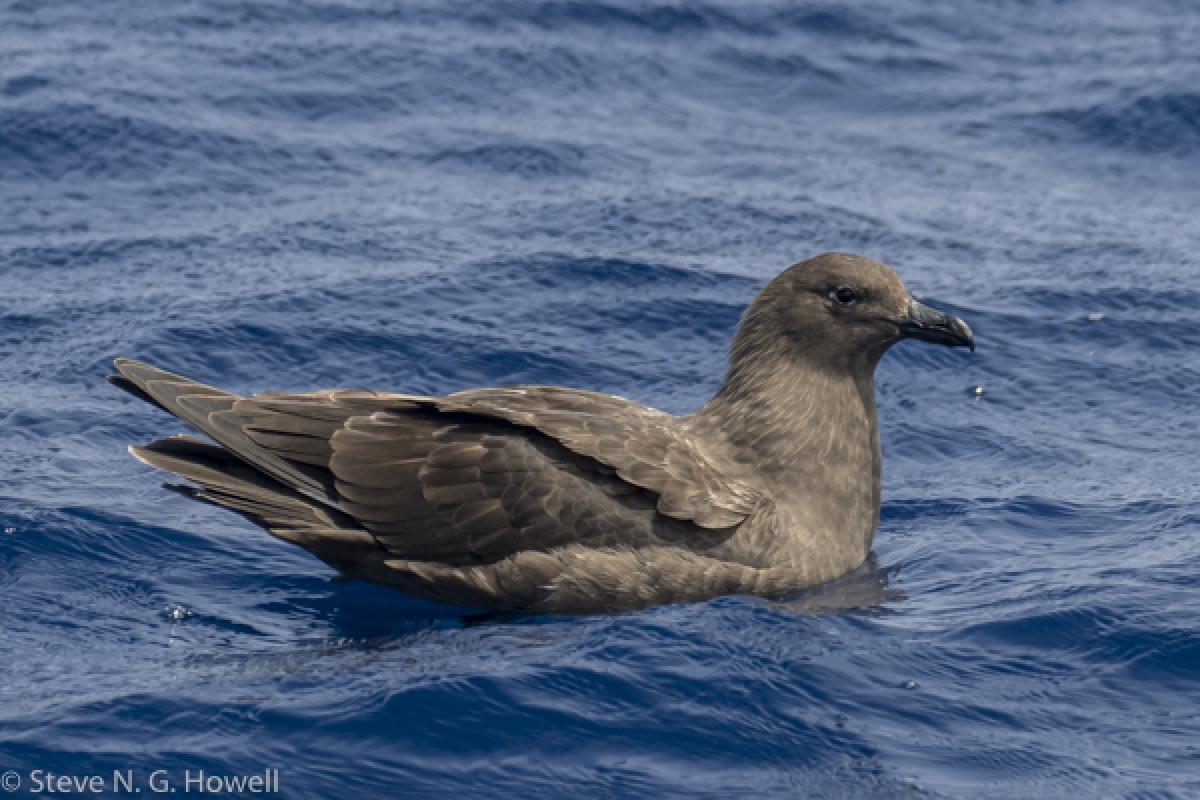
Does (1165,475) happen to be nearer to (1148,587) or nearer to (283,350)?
(1148,587)

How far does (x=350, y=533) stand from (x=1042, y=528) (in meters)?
3.12

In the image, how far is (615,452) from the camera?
711cm

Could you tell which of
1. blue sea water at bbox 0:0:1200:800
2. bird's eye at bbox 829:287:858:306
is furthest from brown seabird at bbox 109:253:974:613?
blue sea water at bbox 0:0:1200:800

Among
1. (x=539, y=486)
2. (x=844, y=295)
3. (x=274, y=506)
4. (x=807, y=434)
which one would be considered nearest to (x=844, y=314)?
(x=844, y=295)

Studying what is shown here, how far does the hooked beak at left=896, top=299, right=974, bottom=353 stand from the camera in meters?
7.55

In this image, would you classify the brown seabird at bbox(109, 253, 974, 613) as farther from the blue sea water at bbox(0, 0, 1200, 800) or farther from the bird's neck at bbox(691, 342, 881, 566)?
the blue sea water at bbox(0, 0, 1200, 800)

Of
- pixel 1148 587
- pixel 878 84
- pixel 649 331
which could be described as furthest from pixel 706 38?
pixel 1148 587

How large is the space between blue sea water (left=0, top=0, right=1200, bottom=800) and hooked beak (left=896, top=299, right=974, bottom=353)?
0.97 meters

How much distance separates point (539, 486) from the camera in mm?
7078

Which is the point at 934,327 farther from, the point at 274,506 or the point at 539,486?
the point at 274,506

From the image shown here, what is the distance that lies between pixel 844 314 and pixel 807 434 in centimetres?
52

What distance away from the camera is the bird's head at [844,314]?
24.9ft

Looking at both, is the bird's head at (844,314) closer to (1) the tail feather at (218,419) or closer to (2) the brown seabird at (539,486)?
(2) the brown seabird at (539,486)

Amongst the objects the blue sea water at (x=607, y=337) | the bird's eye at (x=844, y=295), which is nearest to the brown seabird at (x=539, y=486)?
the bird's eye at (x=844, y=295)
